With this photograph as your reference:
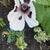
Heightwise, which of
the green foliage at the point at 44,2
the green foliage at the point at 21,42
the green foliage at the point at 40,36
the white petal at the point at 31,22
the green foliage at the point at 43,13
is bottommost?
the green foliage at the point at 21,42

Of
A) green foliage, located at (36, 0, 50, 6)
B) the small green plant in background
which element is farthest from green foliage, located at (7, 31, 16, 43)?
green foliage, located at (36, 0, 50, 6)

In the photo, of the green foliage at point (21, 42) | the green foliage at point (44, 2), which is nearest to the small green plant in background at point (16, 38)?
the green foliage at point (21, 42)

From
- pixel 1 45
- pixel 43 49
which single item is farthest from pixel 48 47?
pixel 1 45

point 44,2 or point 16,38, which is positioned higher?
point 44,2

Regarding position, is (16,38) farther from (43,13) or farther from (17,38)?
(43,13)

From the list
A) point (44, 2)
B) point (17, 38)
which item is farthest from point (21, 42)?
point (44, 2)

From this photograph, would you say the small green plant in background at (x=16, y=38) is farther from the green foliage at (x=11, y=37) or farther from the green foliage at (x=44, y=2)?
the green foliage at (x=44, y=2)

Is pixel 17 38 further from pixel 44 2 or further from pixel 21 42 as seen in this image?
pixel 44 2

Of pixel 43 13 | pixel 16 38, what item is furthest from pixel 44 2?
pixel 16 38

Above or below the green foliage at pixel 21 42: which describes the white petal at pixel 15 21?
above
